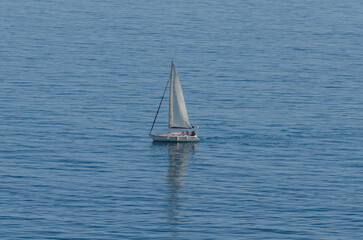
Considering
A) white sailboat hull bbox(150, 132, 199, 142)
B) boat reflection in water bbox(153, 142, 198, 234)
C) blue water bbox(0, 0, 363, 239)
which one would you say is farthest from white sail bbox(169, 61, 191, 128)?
boat reflection in water bbox(153, 142, 198, 234)

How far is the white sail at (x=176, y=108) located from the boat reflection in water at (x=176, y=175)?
19.6ft

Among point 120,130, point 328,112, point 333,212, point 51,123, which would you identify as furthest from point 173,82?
point 333,212

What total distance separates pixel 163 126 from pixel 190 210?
2026 inches

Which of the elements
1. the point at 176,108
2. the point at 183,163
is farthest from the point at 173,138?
the point at 183,163

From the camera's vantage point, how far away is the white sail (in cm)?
15112

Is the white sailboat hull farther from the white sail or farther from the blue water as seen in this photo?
the white sail

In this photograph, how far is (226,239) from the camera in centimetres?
10219

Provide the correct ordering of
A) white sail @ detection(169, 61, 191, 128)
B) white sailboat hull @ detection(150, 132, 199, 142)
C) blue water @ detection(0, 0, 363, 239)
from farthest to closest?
white sail @ detection(169, 61, 191, 128) < white sailboat hull @ detection(150, 132, 199, 142) < blue water @ detection(0, 0, 363, 239)

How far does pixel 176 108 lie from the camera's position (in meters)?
152

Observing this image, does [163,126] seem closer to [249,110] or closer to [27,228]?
[249,110]

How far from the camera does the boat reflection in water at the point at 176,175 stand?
110 metres

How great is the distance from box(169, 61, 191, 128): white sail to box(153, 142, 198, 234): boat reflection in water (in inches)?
235

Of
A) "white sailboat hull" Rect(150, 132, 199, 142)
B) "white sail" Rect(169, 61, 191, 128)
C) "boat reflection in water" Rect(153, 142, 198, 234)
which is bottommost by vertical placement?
"boat reflection in water" Rect(153, 142, 198, 234)

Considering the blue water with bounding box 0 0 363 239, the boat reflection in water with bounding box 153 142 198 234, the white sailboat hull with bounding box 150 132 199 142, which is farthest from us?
the white sailboat hull with bounding box 150 132 199 142
